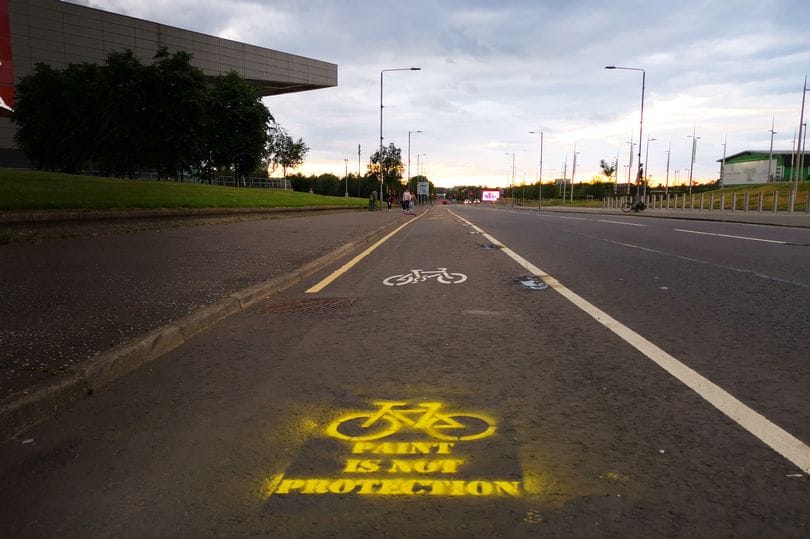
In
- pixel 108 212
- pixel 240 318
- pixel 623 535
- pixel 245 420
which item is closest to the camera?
pixel 623 535

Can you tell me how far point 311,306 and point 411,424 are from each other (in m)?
3.87

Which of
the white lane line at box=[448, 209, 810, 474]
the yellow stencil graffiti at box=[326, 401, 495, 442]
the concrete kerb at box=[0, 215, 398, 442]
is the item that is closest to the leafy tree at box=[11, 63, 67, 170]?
the concrete kerb at box=[0, 215, 398, 442]

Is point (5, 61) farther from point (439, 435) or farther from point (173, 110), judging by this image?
point (173, 110)

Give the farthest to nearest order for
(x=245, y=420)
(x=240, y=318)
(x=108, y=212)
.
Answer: (x=108, y=212) → (x=240, y=318) → (x=245, y=420)

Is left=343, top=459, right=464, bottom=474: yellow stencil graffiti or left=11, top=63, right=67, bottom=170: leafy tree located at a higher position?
left=11, top=63, right=67, bottom=170: leafy tree

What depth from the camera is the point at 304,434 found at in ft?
10.5

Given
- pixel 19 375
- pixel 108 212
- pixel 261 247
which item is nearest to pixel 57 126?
pixel 108 212

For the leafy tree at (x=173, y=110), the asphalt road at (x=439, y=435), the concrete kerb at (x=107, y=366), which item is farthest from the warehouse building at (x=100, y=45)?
the asphalt road at (x=439, y=435)

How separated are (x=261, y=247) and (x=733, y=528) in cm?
1190

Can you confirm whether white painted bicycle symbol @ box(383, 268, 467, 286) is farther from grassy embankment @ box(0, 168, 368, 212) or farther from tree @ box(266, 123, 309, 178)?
tree @ box(266, 123, 309, 178)

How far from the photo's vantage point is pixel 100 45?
6159 centimetres

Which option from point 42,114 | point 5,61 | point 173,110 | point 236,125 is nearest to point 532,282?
point 5,61

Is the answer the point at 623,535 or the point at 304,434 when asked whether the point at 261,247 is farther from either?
the point at 623,535

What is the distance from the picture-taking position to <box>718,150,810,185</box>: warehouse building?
89.6 metres
